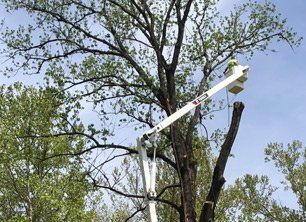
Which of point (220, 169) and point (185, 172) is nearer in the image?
point (220, 169)

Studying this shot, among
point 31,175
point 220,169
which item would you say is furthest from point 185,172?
point 31,175

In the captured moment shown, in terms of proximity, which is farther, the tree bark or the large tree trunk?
the large tree trunk

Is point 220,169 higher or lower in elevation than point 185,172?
lower

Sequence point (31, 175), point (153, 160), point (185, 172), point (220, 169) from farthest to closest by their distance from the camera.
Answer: point (31, 175)
point (185, 172)
point (220, 169)
point (153, 160)

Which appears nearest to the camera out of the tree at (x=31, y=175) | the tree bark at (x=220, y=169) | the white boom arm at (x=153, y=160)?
the white boom arm at (x=153, y=160)

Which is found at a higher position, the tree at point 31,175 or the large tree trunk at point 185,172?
the tree at point 31,175

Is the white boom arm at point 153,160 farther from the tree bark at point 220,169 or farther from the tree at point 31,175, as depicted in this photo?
the tree at point 31,175

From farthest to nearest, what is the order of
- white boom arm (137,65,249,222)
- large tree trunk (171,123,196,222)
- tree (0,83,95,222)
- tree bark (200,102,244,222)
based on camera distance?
tree (0,83,95,222) < large tree trunk (171,123,196,222) < tree bark (200,102,244,222) < white boom arm (137,65,249,222)

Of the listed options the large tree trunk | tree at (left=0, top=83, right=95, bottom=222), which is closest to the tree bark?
the large tree trunk

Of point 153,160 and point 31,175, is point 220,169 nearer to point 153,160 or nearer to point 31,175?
point 153,160

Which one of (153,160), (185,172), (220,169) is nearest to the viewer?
(153,160)

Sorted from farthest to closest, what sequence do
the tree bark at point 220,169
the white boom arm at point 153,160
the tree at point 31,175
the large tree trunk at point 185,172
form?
the tree at point 31,175 < the large tree trunk at point 185,172 < the tree bark at point 220,169 < the white boom arm at point 153,160

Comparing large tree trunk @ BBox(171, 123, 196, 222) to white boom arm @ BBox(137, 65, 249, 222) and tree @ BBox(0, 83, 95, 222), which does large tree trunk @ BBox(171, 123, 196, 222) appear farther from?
tree @ BBox(0, 83, 95, 222)

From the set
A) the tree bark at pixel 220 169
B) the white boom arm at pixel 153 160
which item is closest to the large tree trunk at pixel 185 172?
the tree bark at pixel 220 169
